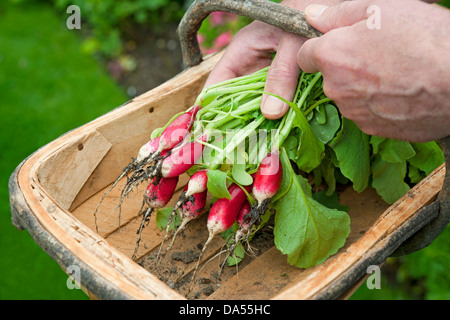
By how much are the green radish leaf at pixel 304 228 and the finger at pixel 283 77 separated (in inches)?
4.8

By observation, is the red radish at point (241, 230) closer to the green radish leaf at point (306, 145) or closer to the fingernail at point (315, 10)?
the green radish leaf at point (306, 145)

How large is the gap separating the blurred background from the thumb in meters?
1.00

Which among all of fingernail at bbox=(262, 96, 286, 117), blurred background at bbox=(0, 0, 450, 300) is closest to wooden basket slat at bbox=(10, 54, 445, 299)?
fingernail at bbox=(262, 96, 286, 117)

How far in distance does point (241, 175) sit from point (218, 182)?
0.37 feet

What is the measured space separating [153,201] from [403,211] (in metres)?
0.68

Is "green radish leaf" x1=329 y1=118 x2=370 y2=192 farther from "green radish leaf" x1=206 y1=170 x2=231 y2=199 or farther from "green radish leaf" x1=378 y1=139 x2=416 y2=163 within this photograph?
"green radish leaf" x1=206 y1=170 x2=231 y2=199

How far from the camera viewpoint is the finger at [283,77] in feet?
4.33

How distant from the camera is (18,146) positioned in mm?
2748

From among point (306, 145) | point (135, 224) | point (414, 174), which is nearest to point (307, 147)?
point (306, 145)

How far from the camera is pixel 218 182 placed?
3.91 feet

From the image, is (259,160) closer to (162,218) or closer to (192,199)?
(192,199)

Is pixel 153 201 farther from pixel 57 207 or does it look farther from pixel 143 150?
pixel 57 207

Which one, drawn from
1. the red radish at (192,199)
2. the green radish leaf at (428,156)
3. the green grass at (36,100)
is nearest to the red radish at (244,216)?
the red radish at (192,199)

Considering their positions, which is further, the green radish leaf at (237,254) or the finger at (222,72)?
the finger at (222,72)
